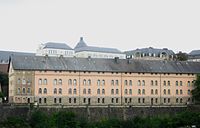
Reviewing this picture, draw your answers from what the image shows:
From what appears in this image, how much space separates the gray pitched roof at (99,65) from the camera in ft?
317

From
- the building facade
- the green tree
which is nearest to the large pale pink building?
the green tree

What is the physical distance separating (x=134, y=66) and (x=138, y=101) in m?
7.43

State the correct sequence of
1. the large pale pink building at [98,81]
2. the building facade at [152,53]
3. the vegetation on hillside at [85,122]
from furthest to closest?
the building facade at [152,53] < the large pale pink building at [98,81] < the vegetation on hillside at [85,122]

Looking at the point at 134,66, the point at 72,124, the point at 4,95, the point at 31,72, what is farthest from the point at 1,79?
the point at 72,124

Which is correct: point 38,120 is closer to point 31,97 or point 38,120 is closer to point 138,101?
point 31,97

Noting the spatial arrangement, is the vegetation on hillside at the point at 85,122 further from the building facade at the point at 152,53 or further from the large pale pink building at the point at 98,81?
the building facade at the point at 152,53

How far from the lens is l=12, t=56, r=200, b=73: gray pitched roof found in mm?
96688

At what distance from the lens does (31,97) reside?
95.2 meters

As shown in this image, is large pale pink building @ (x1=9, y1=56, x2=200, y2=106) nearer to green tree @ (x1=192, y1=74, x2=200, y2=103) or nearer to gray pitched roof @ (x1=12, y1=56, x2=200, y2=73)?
gray pitched roof @ (x1=12, y1=56, x2=200, y2=73)

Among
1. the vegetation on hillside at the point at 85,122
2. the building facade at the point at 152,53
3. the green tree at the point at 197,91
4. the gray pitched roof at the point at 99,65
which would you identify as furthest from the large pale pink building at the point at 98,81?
the building facade at the point at 152,53

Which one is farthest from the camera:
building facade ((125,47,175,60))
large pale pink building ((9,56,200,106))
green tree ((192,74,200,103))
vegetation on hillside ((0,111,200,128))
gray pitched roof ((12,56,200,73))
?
building facade ((125,47,175,60))

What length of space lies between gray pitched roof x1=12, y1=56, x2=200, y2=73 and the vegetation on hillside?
16903 millimetres

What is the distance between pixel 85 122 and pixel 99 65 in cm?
2323

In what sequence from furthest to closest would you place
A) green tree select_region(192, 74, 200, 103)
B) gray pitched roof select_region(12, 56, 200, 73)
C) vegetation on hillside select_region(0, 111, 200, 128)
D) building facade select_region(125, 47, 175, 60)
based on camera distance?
building facade select_region(125, 47, 175, 60) → green tree select_region(192, 74, 200, 103) → gray pitched roof select_region(12, 56, 200, 73) → vegetation on hillside select_region(0, 111, 200, 128)
